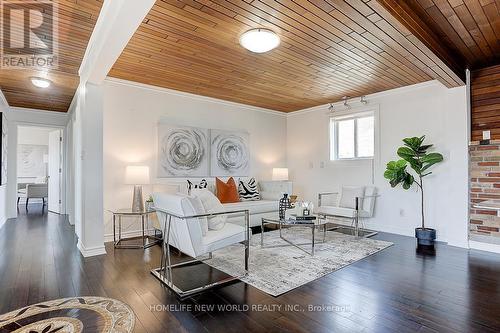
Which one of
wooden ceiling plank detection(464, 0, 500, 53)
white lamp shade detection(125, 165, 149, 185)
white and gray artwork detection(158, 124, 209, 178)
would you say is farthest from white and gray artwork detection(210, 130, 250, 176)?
wooden ceiling plank detection(464, 0, 500, 53)

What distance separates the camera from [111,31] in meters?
2.35

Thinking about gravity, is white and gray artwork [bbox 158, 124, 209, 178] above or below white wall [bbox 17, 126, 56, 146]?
below

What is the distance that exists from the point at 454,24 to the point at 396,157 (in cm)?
260

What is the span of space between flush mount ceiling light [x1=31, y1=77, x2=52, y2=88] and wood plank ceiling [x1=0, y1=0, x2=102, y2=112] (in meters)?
0.08

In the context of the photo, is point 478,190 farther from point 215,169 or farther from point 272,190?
point 215,169

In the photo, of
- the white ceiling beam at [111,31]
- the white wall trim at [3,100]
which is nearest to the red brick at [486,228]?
the white ceiling beam at [111,31]

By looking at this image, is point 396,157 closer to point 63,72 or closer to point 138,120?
point 138,120

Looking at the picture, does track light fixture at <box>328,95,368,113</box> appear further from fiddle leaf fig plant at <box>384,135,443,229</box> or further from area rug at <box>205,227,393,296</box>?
area rug at <box>205,227,393,296</box>

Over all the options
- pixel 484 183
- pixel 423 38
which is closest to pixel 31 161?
pixel 423 38

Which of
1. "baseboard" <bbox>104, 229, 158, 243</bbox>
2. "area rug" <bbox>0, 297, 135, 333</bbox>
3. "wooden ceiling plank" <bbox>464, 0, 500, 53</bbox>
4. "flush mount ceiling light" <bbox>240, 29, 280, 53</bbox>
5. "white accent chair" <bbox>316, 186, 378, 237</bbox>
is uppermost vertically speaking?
"wooden ceiling plank" <bbox>464, 0, 500, 53</bbox>

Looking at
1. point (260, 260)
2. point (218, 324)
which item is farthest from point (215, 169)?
point (218, 324)

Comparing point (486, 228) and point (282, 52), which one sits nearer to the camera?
point (282, 52)

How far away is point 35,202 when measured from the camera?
955 cm

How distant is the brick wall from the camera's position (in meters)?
3.89
